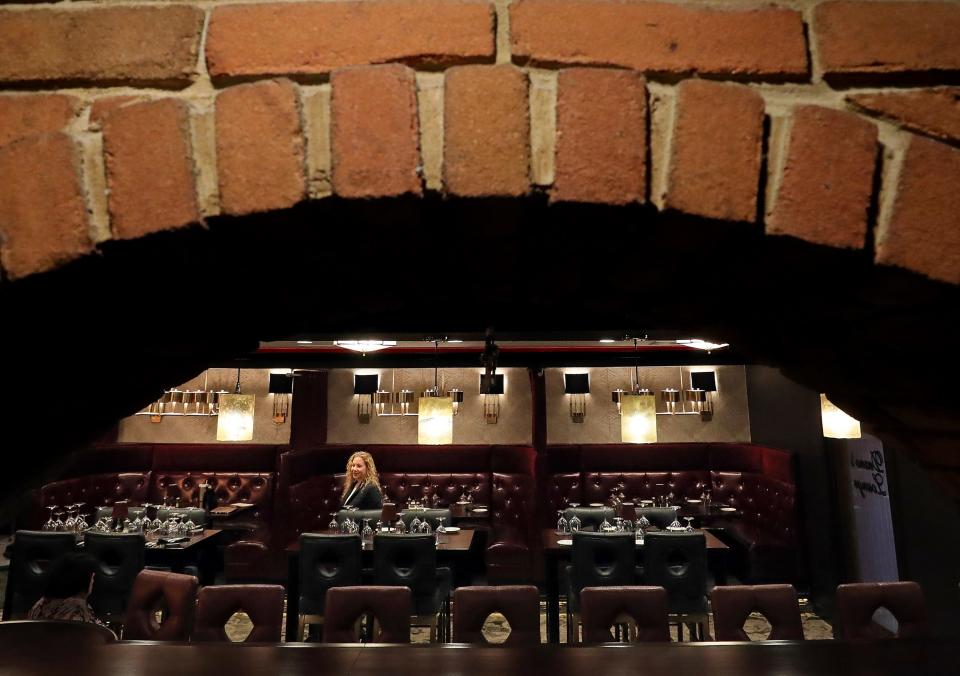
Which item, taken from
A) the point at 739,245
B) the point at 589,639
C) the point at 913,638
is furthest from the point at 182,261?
the point at 913,638

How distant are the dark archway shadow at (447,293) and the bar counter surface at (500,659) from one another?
1.52 meters

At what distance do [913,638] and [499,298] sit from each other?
2.75 metres

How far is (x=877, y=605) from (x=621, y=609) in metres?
1.37

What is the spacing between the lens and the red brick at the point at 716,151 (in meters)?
0.67

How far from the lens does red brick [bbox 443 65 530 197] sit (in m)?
0.67

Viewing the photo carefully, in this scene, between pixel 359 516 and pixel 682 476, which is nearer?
pixel 359 516

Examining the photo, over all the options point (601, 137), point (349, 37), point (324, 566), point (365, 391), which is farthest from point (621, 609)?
point (365, 391)

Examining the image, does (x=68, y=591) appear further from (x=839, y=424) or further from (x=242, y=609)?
(x=839, y=424)

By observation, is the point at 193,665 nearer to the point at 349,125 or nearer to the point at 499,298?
the point at 499,298

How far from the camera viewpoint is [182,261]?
30.4 inches

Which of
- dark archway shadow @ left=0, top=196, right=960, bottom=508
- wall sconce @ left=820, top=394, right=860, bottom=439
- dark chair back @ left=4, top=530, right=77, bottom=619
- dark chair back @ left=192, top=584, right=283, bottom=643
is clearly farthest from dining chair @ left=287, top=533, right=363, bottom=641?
wall sconce @ left=820, top=394, right=860, bottom=439

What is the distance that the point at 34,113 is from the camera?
740 millimetres

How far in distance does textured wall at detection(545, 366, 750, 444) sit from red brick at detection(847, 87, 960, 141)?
8233mm

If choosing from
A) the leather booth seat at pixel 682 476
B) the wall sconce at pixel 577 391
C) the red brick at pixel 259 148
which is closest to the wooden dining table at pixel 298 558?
the leather booth seat at pixel 682 476
